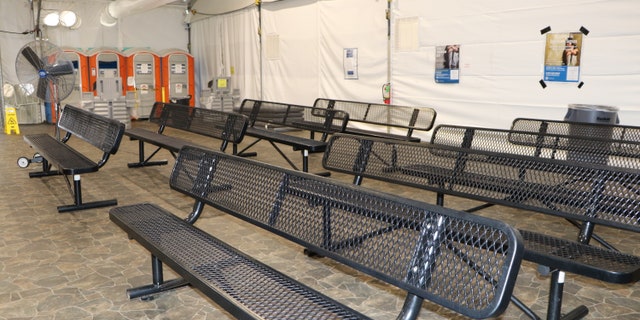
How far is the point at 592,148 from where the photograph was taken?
14.7 feet

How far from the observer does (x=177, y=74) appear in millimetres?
13625

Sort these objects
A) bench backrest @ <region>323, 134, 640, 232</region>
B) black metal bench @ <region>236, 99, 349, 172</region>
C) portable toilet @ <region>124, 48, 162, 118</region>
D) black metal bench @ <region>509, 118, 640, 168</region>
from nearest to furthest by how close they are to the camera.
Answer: bench backrest @ <region>323, 134, 640, 232</region> < black metal bench @ <region>509, 118, 640, 168</region> < black metal bench @ <region>236, 99, 349, 172</region> < portable toilet @ <region>124, 48, 162, 118</region>

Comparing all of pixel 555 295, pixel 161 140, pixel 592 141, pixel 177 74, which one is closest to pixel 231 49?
pixel 177 74

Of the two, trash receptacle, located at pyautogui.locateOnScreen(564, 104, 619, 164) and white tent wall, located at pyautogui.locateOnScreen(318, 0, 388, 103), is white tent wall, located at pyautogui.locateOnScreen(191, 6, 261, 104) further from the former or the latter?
trash receptacle, located at pyautogui.locateOnScreen(564, 104, 619, 164)

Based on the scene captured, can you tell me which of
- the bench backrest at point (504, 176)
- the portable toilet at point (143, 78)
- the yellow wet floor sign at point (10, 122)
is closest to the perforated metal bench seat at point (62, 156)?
the bench backrest at point (504, 176)

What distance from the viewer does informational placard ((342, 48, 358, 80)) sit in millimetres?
9602

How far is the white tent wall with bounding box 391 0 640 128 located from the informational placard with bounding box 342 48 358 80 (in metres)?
0.93

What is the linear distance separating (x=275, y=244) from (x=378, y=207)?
210 centimetres

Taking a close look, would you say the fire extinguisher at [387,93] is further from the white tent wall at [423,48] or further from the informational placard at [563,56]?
the informational placard at [563,56]

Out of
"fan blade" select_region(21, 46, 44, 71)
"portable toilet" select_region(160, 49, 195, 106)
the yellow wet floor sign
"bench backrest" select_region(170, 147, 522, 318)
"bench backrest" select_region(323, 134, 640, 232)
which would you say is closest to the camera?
"bench backrest" select_region(170, 147, 522, 318)

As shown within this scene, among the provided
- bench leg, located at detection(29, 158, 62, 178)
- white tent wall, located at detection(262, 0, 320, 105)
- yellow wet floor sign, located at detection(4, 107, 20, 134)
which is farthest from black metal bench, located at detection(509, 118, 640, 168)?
yellow wet floor sign, located at detection(4, 107, 20, 134)

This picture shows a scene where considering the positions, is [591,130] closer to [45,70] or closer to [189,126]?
[189,126]

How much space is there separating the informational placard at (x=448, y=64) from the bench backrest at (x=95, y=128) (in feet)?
15.9

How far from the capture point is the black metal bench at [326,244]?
5.73 ft
